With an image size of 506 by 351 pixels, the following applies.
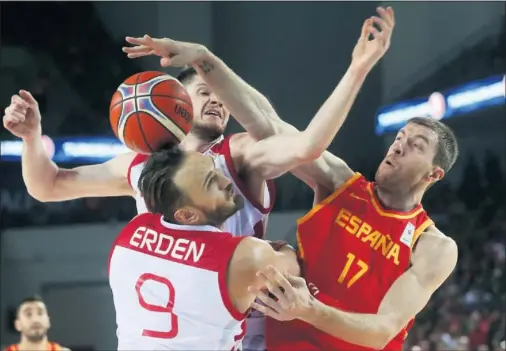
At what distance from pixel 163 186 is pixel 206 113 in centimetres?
65

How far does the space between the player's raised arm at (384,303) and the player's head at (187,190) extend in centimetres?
32

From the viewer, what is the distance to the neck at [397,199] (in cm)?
286

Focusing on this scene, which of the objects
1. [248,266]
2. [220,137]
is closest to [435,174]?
[220,137]

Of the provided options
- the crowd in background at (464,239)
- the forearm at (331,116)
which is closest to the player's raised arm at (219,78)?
the forearm at (331,116)

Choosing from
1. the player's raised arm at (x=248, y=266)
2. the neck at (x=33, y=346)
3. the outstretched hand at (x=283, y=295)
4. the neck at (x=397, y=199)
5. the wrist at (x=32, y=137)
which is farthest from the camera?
the neck at (x=33, y=346)

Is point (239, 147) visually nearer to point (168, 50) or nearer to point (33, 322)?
point (168, 50)

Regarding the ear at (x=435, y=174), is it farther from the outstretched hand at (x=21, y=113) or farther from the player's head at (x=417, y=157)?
the outstretched hand at (x=21, y=113)

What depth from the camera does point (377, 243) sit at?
109 inches

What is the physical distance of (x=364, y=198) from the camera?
2.86 meters

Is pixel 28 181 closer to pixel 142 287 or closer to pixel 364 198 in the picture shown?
pixel 142 287

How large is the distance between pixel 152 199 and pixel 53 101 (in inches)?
285

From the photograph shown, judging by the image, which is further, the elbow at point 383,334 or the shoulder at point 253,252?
the elbow at point 383,334

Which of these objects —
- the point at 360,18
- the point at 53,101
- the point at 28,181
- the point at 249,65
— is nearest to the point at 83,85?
the point at 53,101

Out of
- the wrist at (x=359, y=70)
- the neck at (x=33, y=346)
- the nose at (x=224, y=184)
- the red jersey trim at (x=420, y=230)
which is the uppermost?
the wrist at (x=359, y=70)
